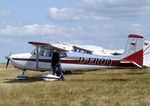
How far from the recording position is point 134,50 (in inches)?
883

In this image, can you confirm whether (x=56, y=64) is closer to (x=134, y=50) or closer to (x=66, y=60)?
(x=66, y=60)

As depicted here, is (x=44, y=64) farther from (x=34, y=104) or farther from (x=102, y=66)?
(x=34, y=104)

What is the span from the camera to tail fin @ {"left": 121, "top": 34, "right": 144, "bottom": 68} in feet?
72.0

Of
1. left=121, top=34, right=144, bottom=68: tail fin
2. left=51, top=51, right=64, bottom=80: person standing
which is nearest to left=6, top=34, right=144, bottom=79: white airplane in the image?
left=121, top=34, right=144, bottom=68: tail fin

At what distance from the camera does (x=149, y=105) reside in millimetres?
10164

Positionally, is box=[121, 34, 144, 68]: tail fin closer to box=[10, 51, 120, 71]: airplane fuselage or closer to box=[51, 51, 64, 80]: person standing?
box=[10, 51, 120, 71]: airplane fuselage

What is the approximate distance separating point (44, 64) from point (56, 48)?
1096 millimetres

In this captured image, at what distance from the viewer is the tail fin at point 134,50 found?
21958 mm

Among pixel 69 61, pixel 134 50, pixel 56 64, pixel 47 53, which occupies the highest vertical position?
pixel 134 50

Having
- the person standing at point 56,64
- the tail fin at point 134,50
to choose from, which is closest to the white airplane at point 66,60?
the tail fin at point 134,50

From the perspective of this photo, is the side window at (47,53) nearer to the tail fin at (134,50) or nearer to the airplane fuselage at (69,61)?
the airplane fuselage at (69,61)

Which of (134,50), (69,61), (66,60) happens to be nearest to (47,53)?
(66,60)

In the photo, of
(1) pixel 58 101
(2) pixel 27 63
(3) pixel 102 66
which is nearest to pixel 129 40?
(3) pixel 102 66

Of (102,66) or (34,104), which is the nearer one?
(34,104)
